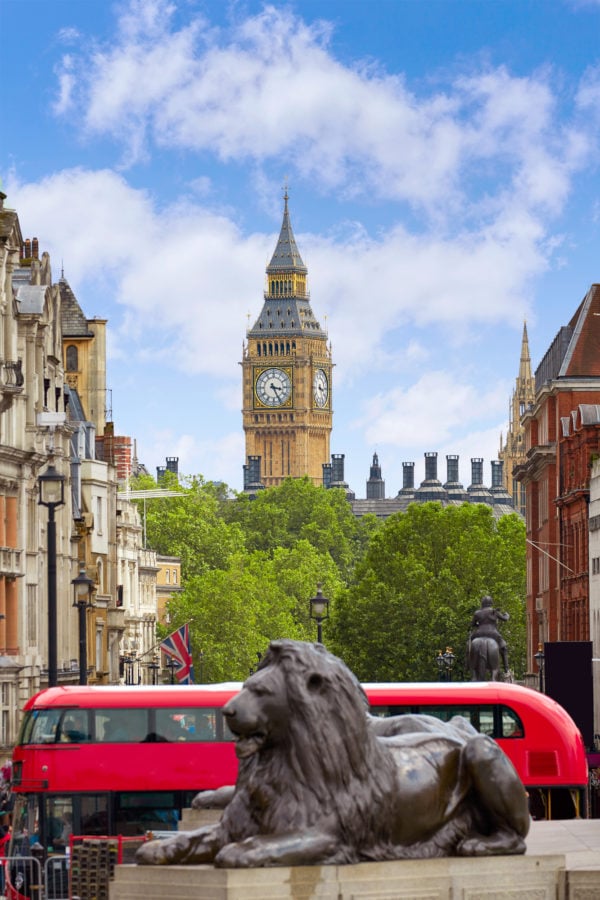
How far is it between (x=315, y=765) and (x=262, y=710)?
451 mm

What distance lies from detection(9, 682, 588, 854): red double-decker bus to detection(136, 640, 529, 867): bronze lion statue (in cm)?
1649

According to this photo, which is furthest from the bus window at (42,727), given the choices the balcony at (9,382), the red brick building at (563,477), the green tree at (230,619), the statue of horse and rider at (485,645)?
the green tree at (230,619)

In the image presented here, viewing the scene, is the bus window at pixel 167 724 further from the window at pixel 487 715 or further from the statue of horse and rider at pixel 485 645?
the statue of horse and rider at pixel 485 645

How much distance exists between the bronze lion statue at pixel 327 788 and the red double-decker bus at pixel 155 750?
16490 millimetres

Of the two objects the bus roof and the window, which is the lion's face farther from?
the window

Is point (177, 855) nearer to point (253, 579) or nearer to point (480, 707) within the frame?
point (480, 707)

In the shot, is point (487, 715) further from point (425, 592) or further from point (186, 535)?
point (186, 535)

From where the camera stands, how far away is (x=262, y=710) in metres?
13.4

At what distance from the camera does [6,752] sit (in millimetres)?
52344

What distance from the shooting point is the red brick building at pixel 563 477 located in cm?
8850

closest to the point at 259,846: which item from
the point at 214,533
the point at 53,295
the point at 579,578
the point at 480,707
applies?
the point at 480,707

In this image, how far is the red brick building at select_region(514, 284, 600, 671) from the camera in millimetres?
88500

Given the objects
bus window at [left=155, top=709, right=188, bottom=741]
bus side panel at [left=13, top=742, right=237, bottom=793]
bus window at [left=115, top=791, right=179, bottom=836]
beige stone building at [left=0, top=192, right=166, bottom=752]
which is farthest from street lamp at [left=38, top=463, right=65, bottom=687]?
bus window at [left=115, top=791, right=179, bottom=836]

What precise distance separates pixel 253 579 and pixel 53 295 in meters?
90.3
